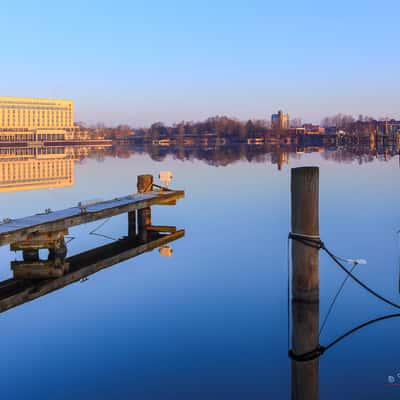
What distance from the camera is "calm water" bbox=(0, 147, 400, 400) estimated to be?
27.3 feet

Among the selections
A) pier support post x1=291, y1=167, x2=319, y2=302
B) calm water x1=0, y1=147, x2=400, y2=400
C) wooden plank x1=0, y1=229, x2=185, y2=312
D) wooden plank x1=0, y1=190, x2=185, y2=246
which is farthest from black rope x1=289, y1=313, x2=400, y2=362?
wooden plank x1=0, y1=190, x2=185, y2=246

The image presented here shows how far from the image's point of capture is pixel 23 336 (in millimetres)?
10281

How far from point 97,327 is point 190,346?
6.28ft

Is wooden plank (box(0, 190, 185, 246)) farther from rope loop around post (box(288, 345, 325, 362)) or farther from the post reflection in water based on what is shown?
rope loop around post (box(288, 345, 325, 362))

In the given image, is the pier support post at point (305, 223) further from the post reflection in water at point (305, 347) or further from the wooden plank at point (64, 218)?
the wooden plank at point (64, 218)

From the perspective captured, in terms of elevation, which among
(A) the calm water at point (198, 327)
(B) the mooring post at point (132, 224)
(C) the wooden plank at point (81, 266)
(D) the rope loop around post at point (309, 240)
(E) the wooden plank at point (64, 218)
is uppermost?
(D) the rope loop around post at point (309, 240)

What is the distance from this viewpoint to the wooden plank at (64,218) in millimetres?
12711

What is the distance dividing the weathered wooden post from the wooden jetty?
17.5ft

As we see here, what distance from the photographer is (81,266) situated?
14.3 metres

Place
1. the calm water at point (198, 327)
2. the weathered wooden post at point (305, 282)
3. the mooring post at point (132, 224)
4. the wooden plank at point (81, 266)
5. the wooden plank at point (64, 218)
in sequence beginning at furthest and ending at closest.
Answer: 1. the mooring post at point (132, 224)
2. the wooden plank at point (64, 218)
3. the wooden plank at point (81, 266)
4. the calm water at point (198, 327)
5. the weathered wooden post at point (305, 282)

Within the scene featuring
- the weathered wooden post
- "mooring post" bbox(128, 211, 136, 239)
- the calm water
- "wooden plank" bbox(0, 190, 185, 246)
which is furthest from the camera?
"mooring post" bbox(128, 211, 136, 239)

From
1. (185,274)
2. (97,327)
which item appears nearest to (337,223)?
(185,274)

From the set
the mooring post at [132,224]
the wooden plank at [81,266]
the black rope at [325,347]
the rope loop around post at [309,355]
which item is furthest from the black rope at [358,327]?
the mooring post at [132,224]

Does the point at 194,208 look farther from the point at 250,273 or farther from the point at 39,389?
the point at 39,389
